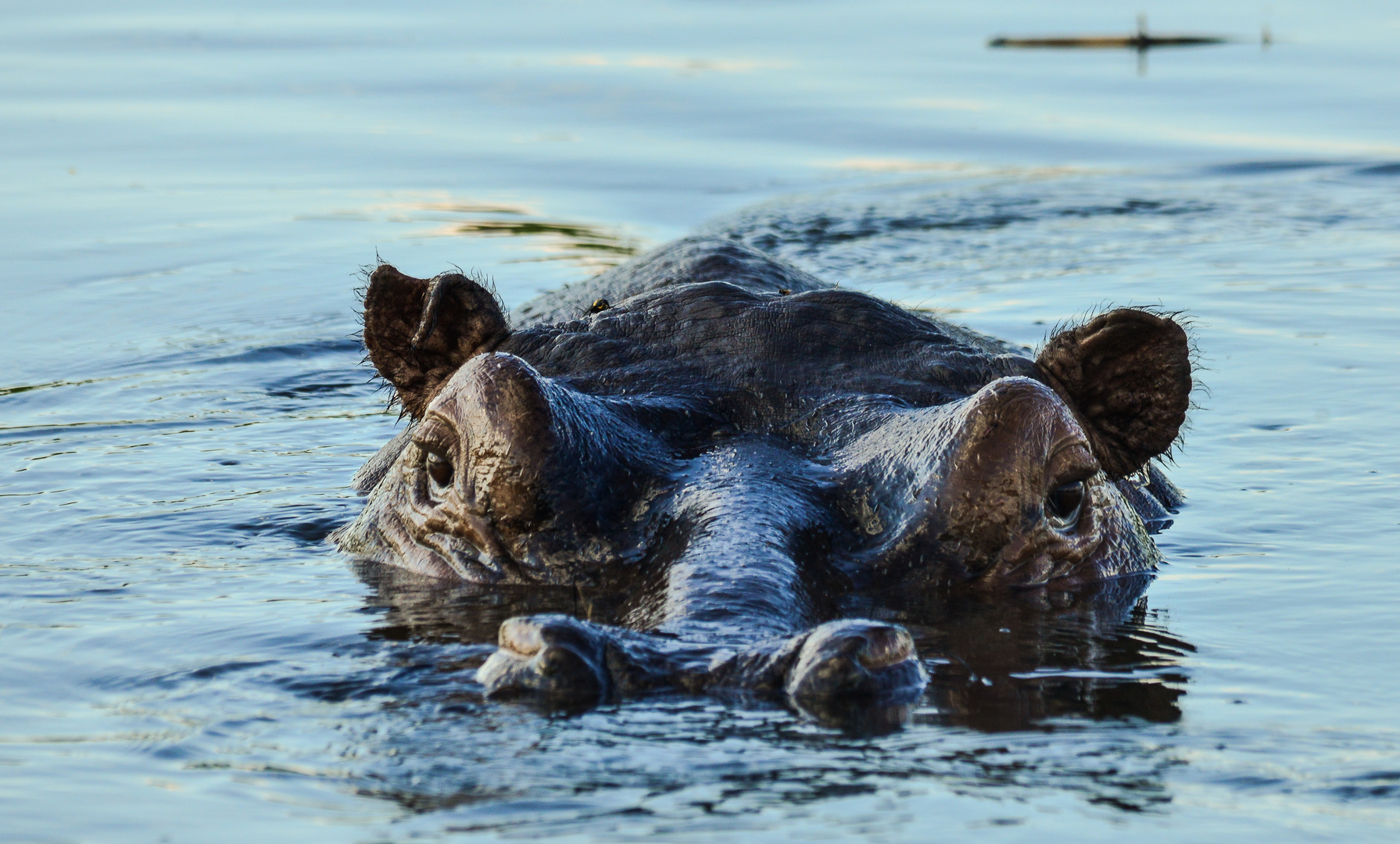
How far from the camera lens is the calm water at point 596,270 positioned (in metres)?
4.49

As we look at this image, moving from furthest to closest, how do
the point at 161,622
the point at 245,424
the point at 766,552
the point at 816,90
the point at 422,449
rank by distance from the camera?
the point at 816,90, the point at 245,424, the point at 422,449, the point at 161,622, the point at 766,552

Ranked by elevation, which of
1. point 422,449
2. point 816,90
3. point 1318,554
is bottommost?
point 1318,554

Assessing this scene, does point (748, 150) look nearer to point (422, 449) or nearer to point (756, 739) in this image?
point (422, 449)

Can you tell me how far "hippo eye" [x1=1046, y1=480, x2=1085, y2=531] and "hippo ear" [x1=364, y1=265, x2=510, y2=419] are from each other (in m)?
2.32

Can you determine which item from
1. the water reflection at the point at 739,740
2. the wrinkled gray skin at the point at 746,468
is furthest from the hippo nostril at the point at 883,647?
the water reflection at the point at 739,740

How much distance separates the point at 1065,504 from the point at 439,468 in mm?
2079

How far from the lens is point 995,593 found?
241 inches

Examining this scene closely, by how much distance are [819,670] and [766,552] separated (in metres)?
0.83

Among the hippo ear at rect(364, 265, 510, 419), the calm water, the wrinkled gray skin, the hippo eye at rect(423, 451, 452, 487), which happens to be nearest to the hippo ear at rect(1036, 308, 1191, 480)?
the wrinkled gray skin

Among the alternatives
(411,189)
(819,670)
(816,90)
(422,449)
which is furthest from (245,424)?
(816,90)

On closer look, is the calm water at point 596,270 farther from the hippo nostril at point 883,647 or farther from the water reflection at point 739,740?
the hippo nostril at point 883,647

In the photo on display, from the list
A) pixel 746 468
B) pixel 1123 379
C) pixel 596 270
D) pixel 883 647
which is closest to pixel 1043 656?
pixel 883 647

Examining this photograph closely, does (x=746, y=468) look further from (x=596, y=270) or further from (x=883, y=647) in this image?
(x=596, y=270)

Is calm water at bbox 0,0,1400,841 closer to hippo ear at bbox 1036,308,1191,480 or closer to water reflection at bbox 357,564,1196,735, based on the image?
water reflection at bbox 357,564,1196,735
